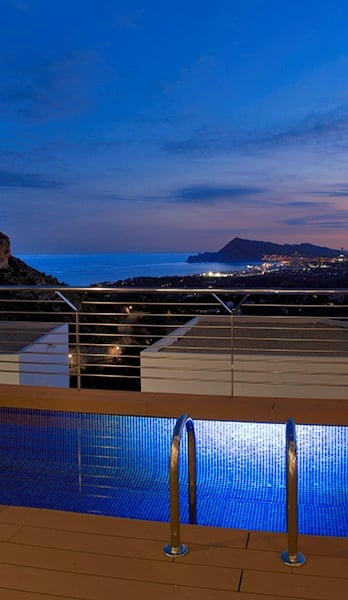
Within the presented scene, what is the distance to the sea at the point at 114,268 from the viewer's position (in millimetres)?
8118

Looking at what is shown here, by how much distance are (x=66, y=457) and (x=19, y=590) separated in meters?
1.78

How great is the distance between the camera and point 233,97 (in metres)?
10.9

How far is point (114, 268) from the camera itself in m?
12.6

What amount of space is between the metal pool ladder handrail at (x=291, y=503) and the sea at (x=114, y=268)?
269 cm

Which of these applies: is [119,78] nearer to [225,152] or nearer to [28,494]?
[225,152]

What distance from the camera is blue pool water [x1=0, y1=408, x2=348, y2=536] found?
296 cm

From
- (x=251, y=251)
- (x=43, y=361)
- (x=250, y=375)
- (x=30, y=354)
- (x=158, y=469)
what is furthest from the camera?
(x=251, y=251)

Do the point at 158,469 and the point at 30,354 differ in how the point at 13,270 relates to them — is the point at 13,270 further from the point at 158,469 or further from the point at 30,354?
the point at 158,469

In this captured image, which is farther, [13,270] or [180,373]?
[13,270]

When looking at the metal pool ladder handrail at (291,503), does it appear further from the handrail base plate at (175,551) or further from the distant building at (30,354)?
the distant building at (30,354)

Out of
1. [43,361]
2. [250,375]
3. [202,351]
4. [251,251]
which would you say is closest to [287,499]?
[250,375]

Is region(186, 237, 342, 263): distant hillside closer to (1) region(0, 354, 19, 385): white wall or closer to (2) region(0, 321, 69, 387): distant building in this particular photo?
(2) region(0, 321, 69, 387): distant building

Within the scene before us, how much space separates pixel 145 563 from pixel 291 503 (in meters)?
0.56

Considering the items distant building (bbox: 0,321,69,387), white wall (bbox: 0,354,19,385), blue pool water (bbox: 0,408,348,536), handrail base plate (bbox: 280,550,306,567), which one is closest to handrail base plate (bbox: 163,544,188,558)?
handrail base plate (bbox: 280,550,306,567)
